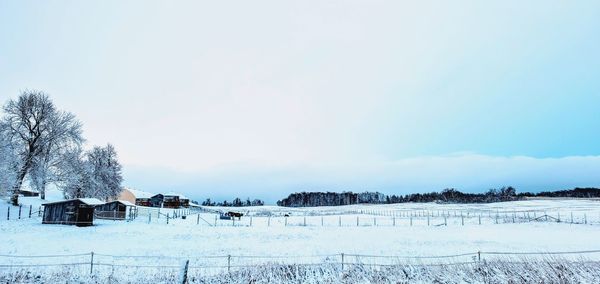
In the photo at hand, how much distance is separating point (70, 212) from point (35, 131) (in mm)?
16381

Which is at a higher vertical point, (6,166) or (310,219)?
(6,166)

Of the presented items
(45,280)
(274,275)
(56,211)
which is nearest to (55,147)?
(56,211)

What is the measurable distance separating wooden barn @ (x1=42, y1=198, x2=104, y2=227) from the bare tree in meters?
8.57

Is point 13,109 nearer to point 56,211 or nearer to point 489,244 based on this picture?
point 56,211

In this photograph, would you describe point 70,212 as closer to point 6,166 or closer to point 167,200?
point 6,166

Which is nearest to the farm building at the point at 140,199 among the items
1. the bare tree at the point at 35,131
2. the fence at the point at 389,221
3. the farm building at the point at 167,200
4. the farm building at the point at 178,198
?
the farm building at the point at 167,200

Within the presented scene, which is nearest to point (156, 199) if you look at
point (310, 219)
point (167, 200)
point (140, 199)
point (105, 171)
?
point (167, 200)

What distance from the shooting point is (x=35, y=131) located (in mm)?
52656

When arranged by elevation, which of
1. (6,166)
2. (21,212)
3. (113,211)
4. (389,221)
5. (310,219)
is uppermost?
(6,166)

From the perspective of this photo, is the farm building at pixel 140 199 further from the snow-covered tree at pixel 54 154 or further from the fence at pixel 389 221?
the snow-covered tree at pixel 54 154

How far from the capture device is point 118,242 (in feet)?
97.2

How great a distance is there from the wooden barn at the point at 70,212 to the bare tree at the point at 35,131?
8.57 metres

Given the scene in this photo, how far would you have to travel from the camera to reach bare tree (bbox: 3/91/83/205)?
50000 millimetres

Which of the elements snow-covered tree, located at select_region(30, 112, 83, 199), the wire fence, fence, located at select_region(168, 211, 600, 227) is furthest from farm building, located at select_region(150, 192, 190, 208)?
snow-covered tree, located at select_region(30, 112, 83, 199)
